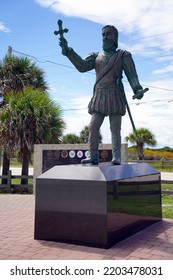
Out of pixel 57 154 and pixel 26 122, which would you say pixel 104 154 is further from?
pixel 26 122

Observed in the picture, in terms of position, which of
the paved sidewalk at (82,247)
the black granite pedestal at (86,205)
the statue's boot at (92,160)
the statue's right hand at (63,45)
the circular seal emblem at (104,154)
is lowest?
A: the paved sidewalk at (82,247)

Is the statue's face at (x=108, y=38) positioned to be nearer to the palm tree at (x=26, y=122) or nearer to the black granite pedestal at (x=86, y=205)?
the black granite pedestal at (x=86, y=205)

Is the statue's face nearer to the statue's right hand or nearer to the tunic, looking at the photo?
→ the tunic

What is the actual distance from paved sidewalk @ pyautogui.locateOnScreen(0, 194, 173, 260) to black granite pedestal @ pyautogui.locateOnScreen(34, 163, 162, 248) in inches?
5.1

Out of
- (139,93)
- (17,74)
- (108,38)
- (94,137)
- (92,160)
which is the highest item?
(17,74)

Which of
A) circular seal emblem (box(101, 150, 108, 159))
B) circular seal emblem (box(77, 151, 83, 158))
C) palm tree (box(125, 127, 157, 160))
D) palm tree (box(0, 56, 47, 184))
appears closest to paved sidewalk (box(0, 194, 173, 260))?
circular seal emblem (box(101, 150, 108, 159))

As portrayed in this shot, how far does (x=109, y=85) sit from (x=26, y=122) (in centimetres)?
672

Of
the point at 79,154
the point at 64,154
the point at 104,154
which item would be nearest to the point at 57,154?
the point at 64,154

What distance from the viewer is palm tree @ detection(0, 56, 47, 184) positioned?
12938 mm

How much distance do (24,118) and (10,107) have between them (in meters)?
0.71

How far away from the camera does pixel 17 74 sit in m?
13.0

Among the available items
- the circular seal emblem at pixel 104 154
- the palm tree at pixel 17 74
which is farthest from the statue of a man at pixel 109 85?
the palm tree at pixel 17 74

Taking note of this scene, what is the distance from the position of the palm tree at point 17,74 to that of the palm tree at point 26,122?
1.42 meters

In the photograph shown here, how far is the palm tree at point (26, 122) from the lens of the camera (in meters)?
11.1
